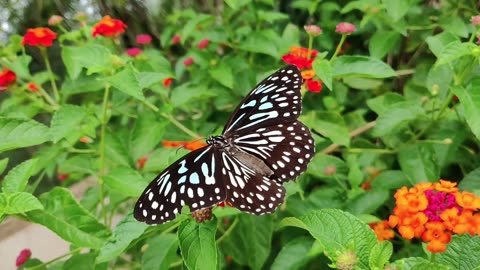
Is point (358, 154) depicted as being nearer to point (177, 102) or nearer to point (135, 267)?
point (177, 102)

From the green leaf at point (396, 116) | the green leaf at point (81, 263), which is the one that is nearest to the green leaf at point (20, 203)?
the green leaf at point (81, 263)

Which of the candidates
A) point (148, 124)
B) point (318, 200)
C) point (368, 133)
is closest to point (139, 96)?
point (148, 124)

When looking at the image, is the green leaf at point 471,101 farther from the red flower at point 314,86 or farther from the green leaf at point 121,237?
the green leaf at point 121,237

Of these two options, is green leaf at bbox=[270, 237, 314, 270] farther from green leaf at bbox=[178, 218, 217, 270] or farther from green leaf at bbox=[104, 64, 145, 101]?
green leaf at bbox=[104, 64, 145, 101]

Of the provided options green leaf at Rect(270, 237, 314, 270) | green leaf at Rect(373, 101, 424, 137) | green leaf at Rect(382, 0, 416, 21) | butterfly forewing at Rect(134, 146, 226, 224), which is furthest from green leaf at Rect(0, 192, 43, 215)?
green leaf at Rect(382, 0, 416, 21)

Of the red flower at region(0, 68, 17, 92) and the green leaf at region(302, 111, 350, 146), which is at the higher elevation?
the red flower at region(0, 68, 17, 92)

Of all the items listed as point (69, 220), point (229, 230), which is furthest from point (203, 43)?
point (69, 220)
